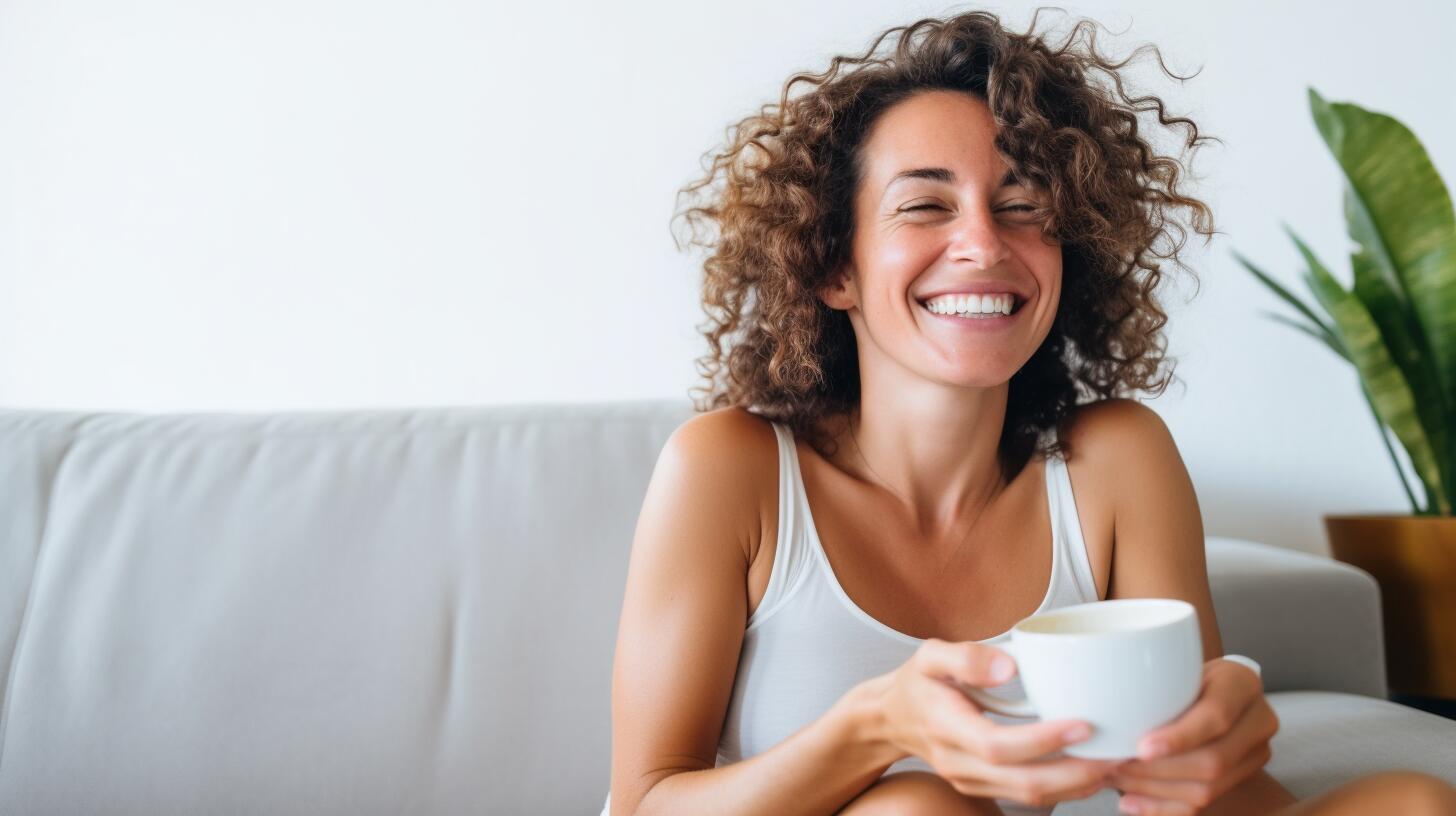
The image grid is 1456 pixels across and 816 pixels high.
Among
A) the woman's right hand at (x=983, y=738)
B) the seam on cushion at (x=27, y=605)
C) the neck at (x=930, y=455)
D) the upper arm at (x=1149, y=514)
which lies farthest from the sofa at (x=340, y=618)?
the woman's right hand at (x=983, y=738)

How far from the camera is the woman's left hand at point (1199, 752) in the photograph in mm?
642

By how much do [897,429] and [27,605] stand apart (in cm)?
101

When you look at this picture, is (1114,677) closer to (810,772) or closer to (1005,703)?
(1005,703)

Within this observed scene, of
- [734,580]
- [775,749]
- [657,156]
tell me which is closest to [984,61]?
[734,580]

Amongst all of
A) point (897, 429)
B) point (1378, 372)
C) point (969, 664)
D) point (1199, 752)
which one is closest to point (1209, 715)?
point (1199, 752)

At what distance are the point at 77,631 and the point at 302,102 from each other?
3.02 ft

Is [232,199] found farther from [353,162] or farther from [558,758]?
[558,758]

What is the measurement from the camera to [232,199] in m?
1.80

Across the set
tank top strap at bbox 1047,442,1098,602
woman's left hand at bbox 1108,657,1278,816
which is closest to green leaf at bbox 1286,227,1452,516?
tank top strap at bbox 1047,442,1098,602

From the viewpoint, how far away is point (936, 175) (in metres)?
1.06

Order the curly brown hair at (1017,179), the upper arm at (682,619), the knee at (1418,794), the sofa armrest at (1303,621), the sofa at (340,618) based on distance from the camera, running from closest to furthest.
A: the knee at (1418,794) → the upper arm at (682,619) → the curly brown hair at (1017,179) → the sofa at (340,618) → the sofa armrest at (1303,621)

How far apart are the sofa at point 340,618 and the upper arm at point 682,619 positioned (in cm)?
31

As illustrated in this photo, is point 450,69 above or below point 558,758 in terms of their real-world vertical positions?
above

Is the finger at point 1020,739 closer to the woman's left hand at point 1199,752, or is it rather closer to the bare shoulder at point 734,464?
the woman's left hand at point 1199,752
